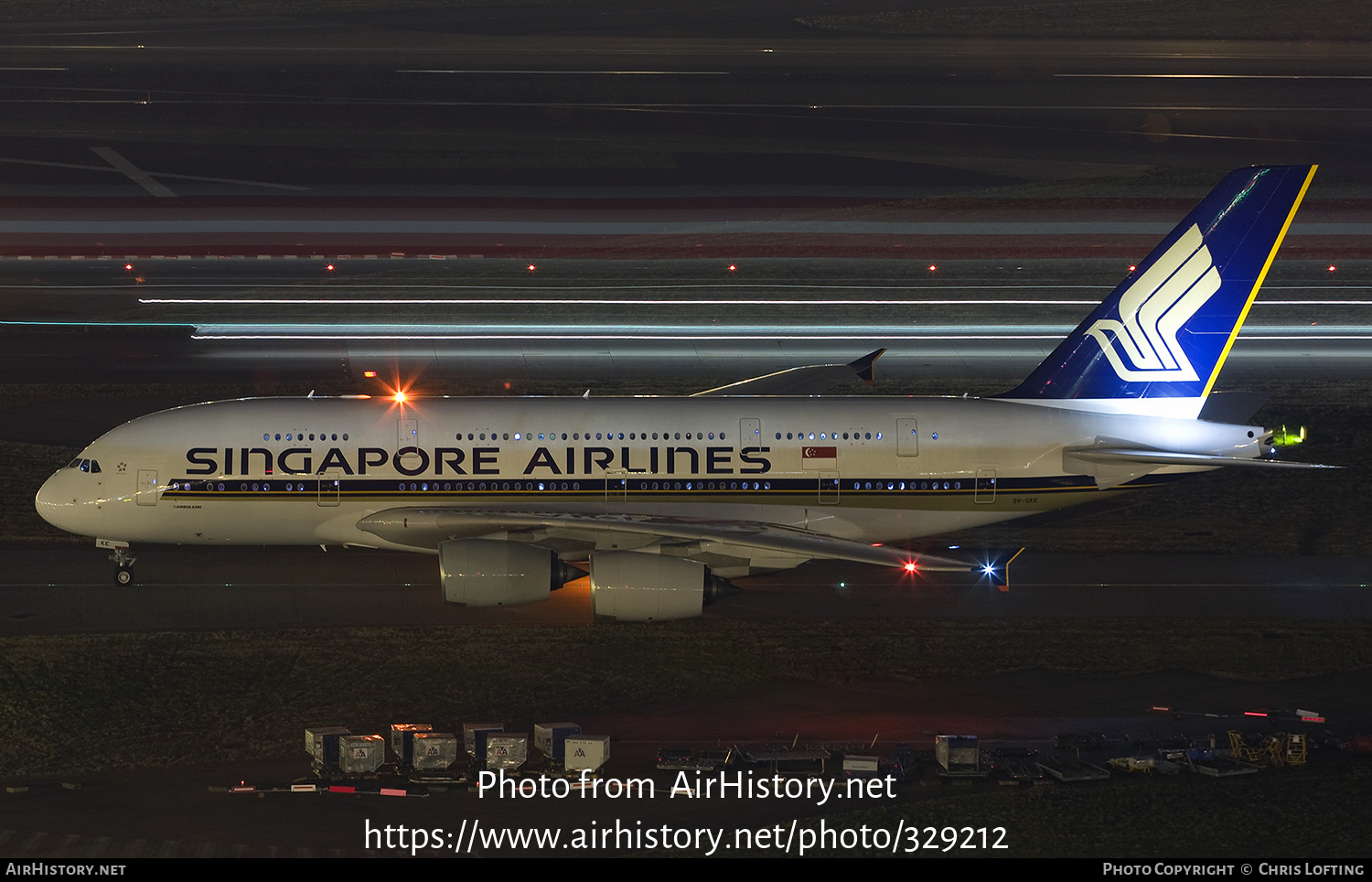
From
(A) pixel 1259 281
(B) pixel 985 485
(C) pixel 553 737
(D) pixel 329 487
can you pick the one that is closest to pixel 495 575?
(D) pixel 329 487

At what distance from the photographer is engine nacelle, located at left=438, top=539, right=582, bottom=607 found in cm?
3550

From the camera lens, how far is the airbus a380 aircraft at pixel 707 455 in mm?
37781

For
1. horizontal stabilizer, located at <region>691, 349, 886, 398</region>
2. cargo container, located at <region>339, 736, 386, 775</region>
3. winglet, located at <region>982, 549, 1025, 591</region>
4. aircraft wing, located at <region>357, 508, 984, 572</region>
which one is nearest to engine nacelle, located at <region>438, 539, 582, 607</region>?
aircraft wing, located at <region>357, 508, 984, 572</region>

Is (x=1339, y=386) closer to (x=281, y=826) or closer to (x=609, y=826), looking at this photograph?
(x=609, y=826)

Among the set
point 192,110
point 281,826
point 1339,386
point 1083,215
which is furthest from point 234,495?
point 192,110

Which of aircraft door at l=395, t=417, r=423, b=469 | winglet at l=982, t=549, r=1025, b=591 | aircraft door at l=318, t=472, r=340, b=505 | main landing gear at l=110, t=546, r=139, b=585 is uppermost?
aircraft door at l=395, t=417, r=423, b=469

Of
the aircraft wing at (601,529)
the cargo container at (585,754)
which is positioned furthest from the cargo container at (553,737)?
the aircraft wing at (601,529)

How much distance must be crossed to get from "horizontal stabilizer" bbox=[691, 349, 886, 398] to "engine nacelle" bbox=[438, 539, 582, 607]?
10.6 metres

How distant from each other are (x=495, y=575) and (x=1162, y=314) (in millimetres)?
17483

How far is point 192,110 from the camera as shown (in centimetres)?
8100

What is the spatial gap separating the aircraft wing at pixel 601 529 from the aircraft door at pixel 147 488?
196 inches

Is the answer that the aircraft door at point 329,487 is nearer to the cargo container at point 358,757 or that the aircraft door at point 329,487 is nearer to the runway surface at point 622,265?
the runway surface at point 622,265

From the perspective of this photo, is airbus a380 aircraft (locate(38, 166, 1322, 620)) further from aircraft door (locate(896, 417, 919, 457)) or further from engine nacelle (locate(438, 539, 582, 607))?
engine nacelle (locate(438, 539, 582, 607))

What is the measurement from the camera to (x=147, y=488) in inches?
1494
